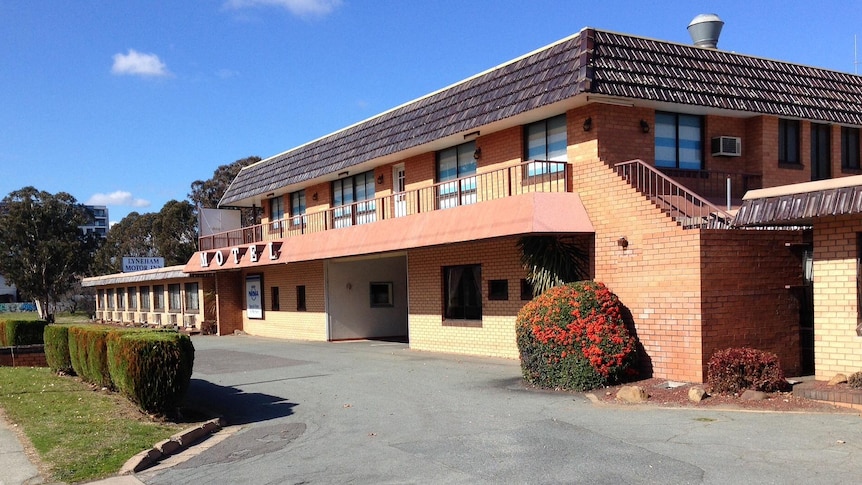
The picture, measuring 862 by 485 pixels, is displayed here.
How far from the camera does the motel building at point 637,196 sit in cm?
1209

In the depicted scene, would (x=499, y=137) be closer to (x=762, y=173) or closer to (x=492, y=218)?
(x=492, y=218)

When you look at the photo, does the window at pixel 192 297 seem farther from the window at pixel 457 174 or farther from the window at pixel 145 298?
the window at pixel 457 174

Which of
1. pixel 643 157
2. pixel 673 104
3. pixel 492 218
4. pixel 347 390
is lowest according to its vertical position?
pixel 347 390

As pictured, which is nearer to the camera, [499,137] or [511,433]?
[511,433]

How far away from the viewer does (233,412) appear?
11.8m

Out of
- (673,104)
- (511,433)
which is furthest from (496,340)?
(511,433)

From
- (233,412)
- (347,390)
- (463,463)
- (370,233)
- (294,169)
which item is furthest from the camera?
(294,169)

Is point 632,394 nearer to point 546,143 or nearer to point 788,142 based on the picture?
point 546,143

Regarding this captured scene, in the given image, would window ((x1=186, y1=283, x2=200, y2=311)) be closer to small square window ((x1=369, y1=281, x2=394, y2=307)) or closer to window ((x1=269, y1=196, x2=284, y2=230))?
window ((x1=269, y1=196, x2=284, y2=230))

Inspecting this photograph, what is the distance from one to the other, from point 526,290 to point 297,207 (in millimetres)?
14919

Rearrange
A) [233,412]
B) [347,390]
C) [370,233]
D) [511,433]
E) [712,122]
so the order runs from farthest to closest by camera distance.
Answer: [370,233], [712,122], [347,390], [233,412], [511,433]

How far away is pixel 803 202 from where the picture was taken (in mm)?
10242

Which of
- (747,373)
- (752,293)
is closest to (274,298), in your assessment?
(752,293)

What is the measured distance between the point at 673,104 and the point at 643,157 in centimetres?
126
